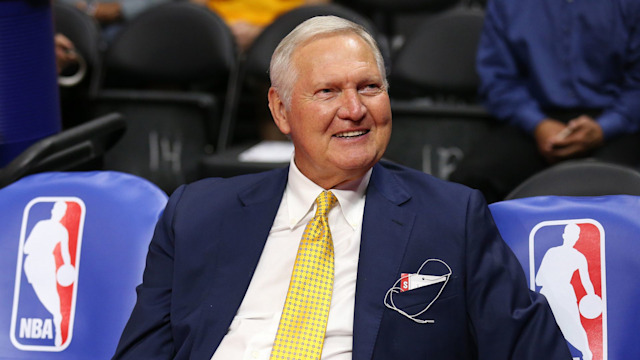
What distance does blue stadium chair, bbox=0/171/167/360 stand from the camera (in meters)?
2.32

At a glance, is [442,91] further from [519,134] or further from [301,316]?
[301,316]

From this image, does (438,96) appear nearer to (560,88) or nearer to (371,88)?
(560,88)

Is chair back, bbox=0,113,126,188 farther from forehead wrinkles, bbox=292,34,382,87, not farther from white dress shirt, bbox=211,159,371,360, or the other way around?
forehead wrinkles, bbox=292,34,382,87

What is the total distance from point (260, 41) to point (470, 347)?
275cm

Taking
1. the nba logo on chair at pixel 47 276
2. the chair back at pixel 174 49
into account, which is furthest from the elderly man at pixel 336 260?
the chair back at pixel 174 49

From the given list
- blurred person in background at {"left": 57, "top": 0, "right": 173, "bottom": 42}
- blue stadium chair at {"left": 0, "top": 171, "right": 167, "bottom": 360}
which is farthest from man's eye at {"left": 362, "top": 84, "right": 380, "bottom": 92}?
blurred person in background at {"left": 57, "top": 0, "right": 173, "bottom": 42}

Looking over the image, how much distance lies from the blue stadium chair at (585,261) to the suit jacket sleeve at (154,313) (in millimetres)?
862

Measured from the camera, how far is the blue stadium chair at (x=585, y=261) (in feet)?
6.57

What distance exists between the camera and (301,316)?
1971 millimetres

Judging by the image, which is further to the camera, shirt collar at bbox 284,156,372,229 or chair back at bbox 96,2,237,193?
chair back at bbox 96,2,237,193

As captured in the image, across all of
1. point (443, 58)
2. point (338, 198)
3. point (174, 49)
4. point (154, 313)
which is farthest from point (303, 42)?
point (174, 49)

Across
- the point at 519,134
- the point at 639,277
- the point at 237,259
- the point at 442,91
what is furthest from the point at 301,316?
the point at 442,91

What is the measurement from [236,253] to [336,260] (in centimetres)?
25

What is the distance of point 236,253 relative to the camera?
2096 mm
